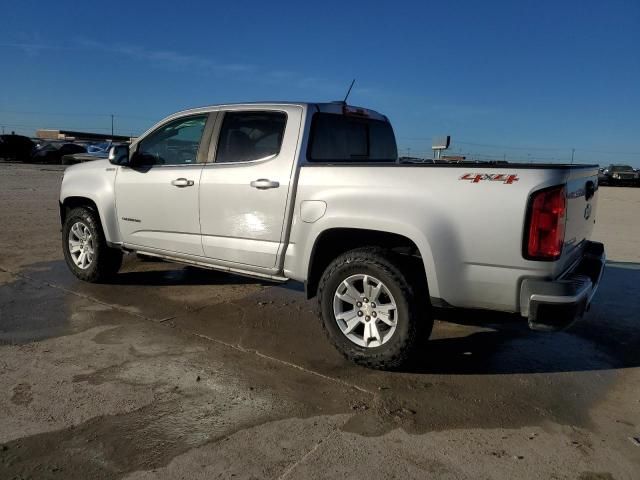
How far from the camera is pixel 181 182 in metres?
4.92

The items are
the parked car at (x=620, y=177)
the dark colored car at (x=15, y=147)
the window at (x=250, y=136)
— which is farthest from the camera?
the parked car at (x=620, y=177)

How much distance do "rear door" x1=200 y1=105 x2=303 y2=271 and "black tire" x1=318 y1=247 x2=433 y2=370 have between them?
2.26ft

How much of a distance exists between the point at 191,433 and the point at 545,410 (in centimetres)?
210

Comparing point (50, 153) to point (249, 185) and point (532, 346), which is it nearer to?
point (249, 185)

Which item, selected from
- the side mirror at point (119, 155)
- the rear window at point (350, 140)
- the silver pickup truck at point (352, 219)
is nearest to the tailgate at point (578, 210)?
the silver pickup truck at point (352, 219)

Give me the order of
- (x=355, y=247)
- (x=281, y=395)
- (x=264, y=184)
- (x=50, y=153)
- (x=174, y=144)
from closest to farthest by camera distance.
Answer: (x=281, y=395)
(x=355, y=247)
(x=264, y=184)
(x=174, y=144)
(x=50, y=153)

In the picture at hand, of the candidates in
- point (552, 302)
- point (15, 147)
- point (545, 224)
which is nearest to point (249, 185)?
point (545, 224)

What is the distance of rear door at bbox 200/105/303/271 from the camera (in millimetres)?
4293

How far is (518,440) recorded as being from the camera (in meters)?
2.94

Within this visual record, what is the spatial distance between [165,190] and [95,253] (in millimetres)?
1312

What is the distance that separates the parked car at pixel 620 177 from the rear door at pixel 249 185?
31.2 m

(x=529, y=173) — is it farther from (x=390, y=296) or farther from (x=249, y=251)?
(x=249, y=251)

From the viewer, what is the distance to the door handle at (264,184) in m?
4.25

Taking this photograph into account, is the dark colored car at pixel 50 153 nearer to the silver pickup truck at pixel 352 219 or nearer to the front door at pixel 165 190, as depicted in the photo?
the front door at pixel 165 190
